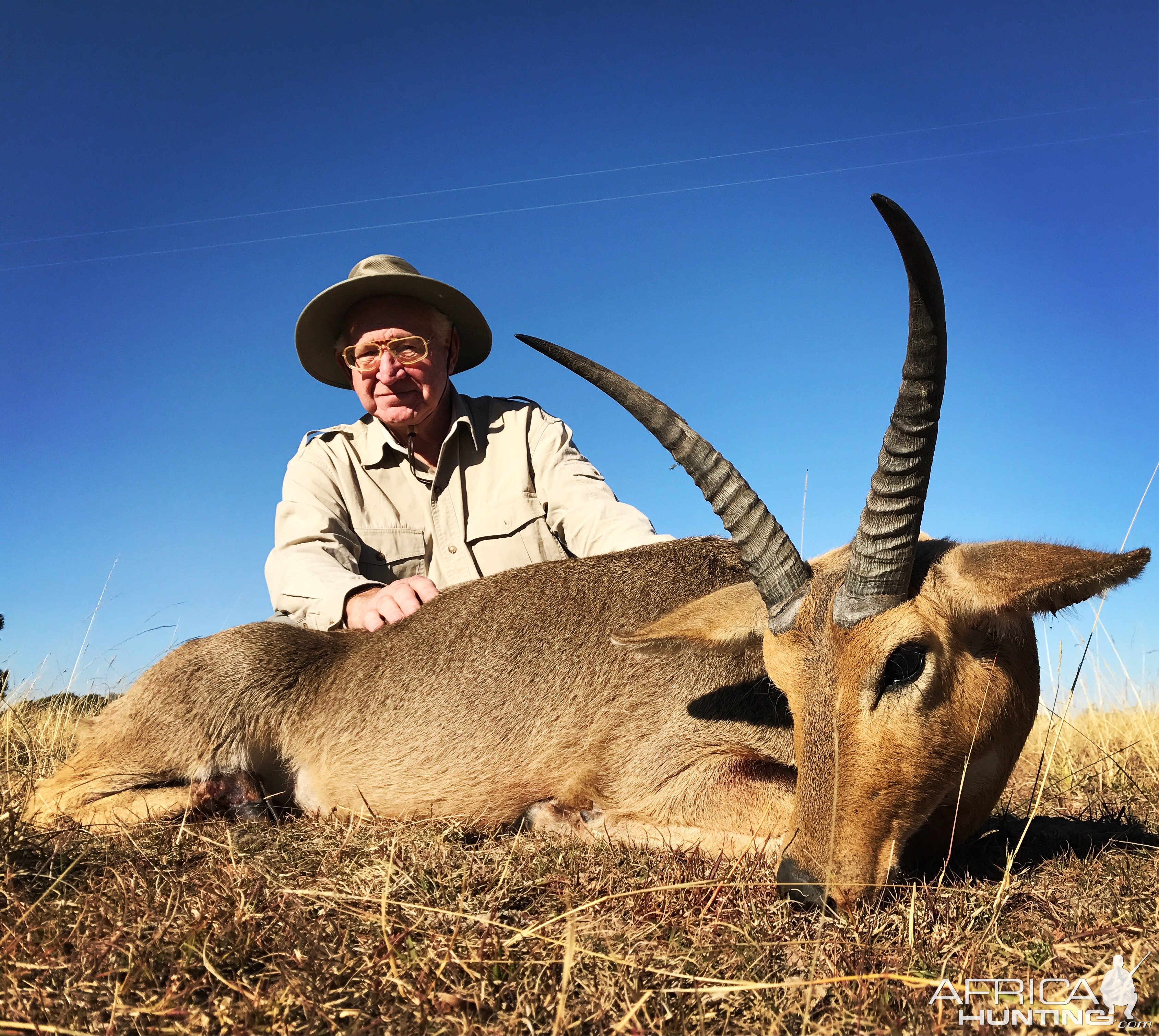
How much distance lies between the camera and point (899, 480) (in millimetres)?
3459

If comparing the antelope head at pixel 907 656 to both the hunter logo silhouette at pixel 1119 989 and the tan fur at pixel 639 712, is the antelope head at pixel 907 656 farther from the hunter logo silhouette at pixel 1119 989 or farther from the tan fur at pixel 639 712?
the hunter logo silhouette at pixel 1119 989

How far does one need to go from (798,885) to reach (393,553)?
491cm

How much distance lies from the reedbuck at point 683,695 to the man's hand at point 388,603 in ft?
0.74

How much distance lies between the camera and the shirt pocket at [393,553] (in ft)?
23.9

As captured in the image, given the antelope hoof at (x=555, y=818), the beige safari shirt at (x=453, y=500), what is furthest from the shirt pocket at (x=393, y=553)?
the antelope hoof at (x=555, y=818)

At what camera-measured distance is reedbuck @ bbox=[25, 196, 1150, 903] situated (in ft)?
10.9

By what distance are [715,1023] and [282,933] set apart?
143 cm

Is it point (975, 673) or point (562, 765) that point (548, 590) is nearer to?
point (562, 765)

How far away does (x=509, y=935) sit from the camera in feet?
9.55

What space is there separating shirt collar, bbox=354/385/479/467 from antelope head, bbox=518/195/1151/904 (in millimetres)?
4051

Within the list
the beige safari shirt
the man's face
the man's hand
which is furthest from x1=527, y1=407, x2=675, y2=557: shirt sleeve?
the man's hand

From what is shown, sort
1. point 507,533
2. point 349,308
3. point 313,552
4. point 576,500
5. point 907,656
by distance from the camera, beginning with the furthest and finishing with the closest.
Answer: point 349,308
point 507,533
point 576,500
point 313,552
point 907,656

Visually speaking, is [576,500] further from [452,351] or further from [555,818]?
[555,818]

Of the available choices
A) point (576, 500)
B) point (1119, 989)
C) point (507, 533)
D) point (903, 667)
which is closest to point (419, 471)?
point (507, 533)
